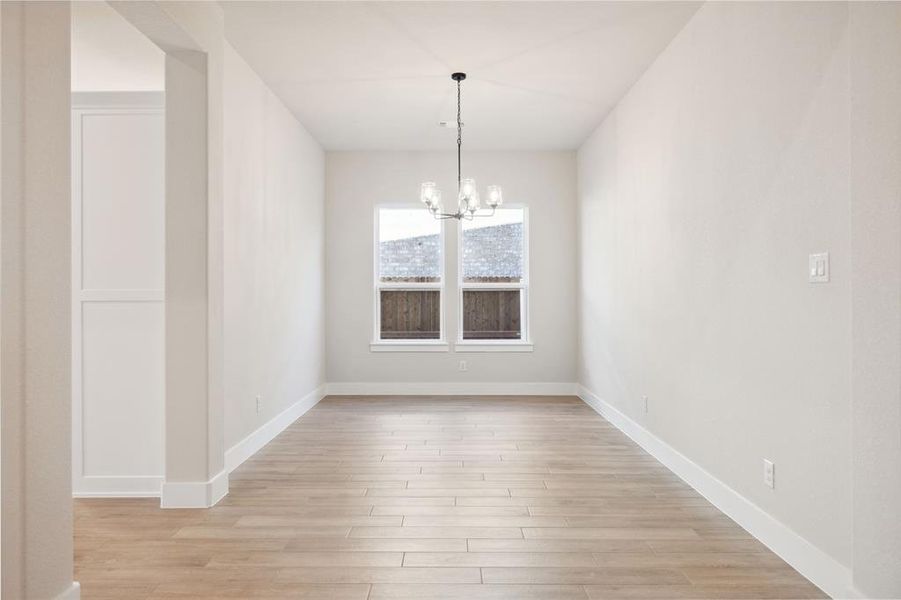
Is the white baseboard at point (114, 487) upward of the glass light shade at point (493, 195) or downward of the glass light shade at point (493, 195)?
downward

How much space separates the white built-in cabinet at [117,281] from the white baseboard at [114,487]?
0.01 metres

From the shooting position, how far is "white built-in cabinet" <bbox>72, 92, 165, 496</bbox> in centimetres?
309

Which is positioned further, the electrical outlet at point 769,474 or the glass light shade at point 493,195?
the glass light shade at point 493,195

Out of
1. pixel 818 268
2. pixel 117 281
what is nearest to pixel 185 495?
pixel 117 281

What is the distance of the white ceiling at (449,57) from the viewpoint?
11.0 ft

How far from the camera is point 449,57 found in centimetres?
398

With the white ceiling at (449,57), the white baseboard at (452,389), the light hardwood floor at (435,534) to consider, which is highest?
the white ceiling at (449,57)

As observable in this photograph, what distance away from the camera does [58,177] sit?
187 centimetres

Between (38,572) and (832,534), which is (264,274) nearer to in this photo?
(38,572)

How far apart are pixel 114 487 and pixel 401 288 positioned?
4.03 metres

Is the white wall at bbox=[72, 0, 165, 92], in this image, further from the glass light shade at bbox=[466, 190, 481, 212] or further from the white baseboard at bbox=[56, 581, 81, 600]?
the white baseboard at bbox=[56, 581, 81, 600]

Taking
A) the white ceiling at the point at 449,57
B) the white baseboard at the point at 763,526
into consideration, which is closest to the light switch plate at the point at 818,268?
the white baseboard at the point at 763,526

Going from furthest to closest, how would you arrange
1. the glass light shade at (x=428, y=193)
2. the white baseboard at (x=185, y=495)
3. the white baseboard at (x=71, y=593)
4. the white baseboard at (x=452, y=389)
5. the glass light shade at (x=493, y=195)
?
1. the white baseboard at (x=452, y=389)
2. the glass light shade at (x=493, y=195)
3. the glass light shade at (x=428, y=193)
4. the white baseboard at (x=185, y=495)
5. the white baseboard at (x=71, y=593)

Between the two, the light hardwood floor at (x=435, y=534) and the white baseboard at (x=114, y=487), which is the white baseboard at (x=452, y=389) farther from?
the white baseboard at (x=114, y=487)
